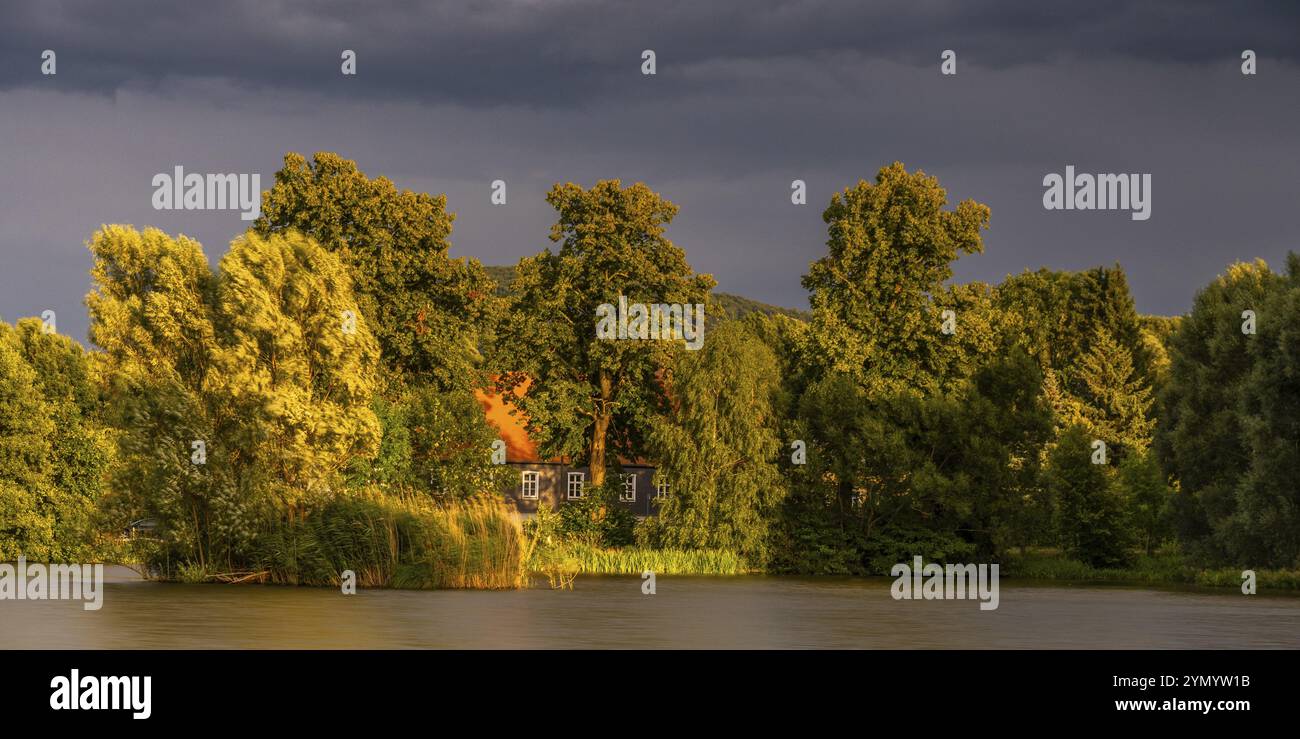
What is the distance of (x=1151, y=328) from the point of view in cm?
10331

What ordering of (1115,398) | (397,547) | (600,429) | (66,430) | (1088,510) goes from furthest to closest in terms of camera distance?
(1115,398)
(600,429)
(66,430)
(1088,510)
(397,547)

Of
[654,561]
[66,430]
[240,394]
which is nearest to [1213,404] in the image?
[654,561]

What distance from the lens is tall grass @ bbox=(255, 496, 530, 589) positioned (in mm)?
44219

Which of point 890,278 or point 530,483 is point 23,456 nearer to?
point 530,483

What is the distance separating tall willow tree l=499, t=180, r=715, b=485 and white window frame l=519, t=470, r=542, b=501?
1573 cm

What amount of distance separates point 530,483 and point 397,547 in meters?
42.6

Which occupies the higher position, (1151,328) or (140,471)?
(1151,328)

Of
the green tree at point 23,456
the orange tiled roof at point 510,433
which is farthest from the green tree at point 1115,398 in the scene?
the green tree at point 23,456

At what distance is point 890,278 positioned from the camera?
6825cm

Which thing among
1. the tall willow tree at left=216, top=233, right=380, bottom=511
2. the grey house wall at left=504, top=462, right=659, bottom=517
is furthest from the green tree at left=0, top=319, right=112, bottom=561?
the grey house wall at left=504, top=462, right=659, bottom=517
